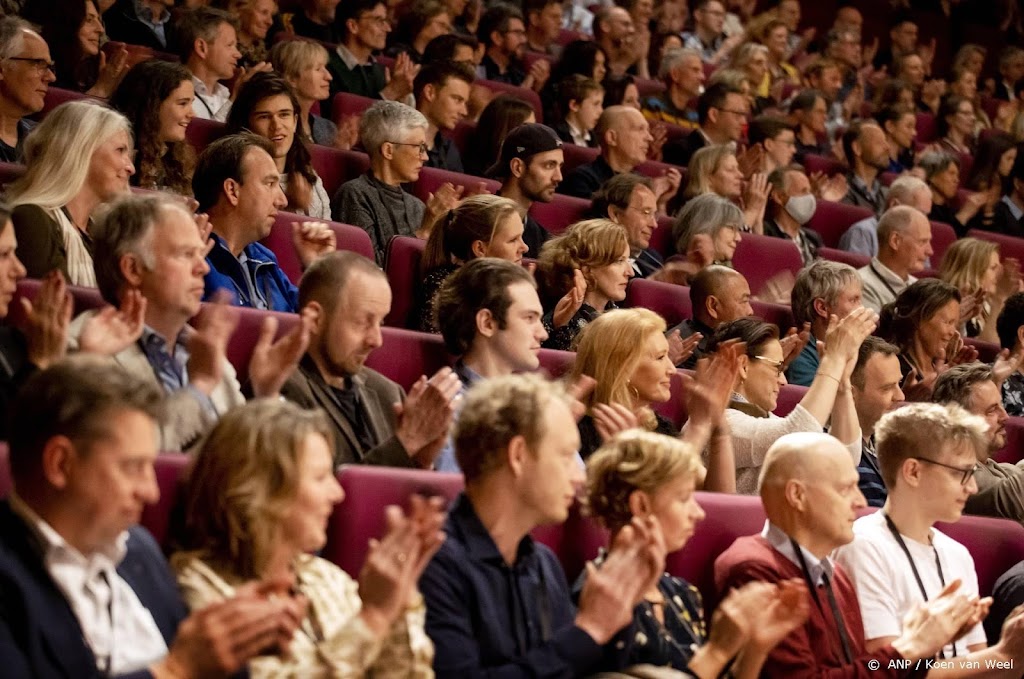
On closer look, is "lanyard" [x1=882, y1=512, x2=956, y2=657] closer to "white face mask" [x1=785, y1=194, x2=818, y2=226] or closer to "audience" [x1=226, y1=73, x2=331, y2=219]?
"audience" [x1=226, y1=73, x2=331, y2=219]

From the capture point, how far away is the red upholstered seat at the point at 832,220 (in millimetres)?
3641

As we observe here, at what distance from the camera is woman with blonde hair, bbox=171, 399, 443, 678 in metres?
1.12

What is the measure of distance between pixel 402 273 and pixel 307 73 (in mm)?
827

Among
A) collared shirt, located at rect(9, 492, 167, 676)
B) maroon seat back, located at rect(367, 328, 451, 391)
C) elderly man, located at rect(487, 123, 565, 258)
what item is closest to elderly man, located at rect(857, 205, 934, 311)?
elderly man, located at rect(487, 123, 565, 258)

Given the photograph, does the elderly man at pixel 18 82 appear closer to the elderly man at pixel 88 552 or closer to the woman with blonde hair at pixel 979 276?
the elderly man at pixel 88 552

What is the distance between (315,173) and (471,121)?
3.05 feet

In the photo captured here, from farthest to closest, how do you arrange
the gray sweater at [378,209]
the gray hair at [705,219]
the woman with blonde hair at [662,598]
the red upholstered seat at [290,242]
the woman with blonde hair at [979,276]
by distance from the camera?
the woman with blonde hair at [979,276] < the gray hair at [705,219] < the gray sweater at [378,209] < the red upholstered seat at [290,242] < the woman with blonde hair at [662,598]

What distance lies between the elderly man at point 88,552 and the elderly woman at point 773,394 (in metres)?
1.09

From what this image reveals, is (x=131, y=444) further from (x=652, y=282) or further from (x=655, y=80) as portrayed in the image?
(x=655, y=80)

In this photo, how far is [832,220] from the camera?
3650 mm

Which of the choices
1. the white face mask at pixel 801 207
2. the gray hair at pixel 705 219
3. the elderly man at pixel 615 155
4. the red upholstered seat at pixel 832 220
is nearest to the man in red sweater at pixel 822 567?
the gray hair at pixel 705 219

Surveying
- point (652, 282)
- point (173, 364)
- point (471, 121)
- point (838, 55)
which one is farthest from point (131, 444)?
point (838, 55)

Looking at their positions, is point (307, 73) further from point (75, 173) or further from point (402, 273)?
point (75, 173)

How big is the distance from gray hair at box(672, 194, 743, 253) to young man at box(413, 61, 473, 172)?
0.49 meters
